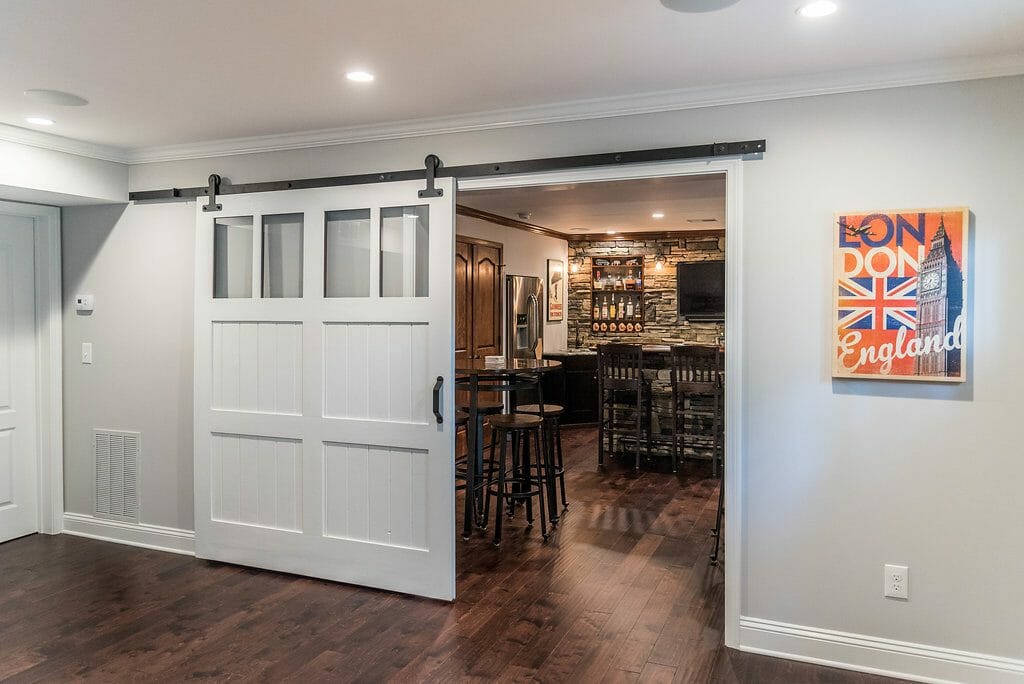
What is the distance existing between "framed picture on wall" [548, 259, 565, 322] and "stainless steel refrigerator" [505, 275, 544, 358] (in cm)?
29

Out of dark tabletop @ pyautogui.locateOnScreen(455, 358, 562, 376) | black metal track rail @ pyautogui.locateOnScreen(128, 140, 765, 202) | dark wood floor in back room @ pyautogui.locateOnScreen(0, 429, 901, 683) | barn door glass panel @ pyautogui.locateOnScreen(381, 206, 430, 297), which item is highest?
black metal track rail @ pyautogui.locateOnScreen(128, 140, 765, 202)

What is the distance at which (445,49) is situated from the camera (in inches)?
102

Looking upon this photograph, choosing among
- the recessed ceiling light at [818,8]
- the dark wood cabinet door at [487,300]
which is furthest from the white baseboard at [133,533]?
the recessed ceiling light at [818,8]

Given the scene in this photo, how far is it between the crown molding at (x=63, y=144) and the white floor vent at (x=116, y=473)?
1.71 meters

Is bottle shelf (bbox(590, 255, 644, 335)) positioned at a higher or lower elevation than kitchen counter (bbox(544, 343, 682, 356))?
higher

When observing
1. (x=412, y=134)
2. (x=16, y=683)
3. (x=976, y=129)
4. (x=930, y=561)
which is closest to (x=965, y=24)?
(x=976, y=129)

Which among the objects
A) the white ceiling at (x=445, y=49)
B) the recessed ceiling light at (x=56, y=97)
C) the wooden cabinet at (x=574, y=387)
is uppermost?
the recessed ceiling light at (x=56, y=97)

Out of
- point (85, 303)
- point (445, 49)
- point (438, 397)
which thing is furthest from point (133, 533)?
point (445, 49)

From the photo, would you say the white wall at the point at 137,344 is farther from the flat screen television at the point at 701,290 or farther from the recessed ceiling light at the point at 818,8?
the flat screen television at the point at 701,290

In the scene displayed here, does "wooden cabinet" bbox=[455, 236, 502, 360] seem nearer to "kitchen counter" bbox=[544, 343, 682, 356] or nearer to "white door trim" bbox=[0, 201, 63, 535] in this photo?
"kitchen counter" bbox=[544, 343, 682, 356]

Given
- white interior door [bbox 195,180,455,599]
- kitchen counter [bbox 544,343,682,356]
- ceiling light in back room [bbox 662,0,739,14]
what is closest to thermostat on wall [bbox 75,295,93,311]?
white interior door [bbox 195,180,455,599]

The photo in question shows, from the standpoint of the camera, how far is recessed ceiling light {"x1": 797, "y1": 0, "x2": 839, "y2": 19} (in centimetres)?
218

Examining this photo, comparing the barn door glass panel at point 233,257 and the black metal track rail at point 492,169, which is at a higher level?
the black metal track rail at point 492,169

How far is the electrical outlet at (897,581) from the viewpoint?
111 inches
